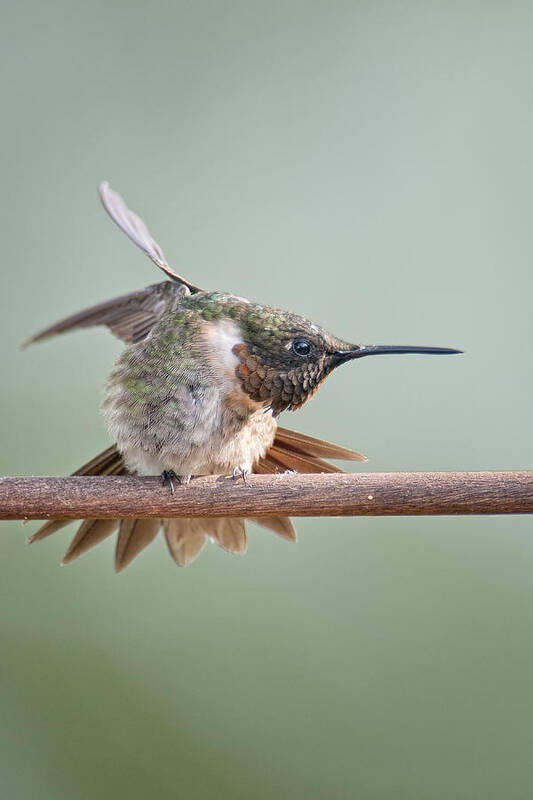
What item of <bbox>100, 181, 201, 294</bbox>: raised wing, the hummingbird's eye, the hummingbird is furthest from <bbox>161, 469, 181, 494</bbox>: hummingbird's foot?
<bbox>100, 181, 201, 294</bbox>: raised wing

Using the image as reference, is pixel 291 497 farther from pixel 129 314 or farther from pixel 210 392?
pixel 129 314

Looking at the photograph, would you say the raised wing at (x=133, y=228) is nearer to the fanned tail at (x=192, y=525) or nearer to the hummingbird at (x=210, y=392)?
the hummingbird at (x=210, y=392)

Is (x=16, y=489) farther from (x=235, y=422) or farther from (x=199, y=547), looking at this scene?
(x=199, y=547)

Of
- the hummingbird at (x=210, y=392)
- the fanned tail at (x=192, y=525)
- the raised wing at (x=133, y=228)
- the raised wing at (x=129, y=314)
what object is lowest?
the fanned tail at (x=192, y=525)

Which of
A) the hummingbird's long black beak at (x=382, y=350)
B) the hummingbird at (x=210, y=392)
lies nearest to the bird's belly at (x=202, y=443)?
the hummingbird at (x=210, y=392)

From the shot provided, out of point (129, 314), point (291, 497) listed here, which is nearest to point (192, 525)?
point (129, 314)

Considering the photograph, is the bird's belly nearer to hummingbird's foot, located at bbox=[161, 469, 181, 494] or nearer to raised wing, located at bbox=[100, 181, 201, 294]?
hummingbird's foot, located at bbox=[161, 469, 181, 494]
